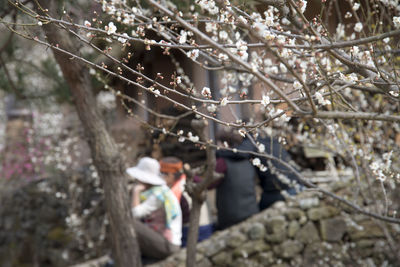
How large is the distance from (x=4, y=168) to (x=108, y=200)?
4402 mm

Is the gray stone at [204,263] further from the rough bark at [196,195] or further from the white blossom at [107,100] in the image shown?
the white blossom at [107,100]

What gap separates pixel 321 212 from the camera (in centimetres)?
399

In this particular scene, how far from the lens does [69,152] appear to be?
6.66 metres

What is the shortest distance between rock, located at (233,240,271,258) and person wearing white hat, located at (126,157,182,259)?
0.53 m

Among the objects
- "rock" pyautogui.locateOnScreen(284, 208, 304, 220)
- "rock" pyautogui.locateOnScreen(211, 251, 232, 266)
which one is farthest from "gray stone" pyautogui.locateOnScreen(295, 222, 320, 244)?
"rock" pyautogui.locateOnScreen(211, 251, 232, 266)

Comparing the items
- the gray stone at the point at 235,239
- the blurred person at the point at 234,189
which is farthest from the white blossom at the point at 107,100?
the gray stone at the point at 235,239

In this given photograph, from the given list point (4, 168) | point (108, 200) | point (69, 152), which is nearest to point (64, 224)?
point (69, 152)

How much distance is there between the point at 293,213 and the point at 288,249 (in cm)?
33

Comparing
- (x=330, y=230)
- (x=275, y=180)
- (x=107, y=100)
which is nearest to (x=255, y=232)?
(x=275, y=180)

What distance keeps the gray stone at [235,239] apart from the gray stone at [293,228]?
18.0 inches

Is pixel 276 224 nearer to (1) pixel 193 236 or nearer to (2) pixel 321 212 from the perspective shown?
(2) pixel 321 212

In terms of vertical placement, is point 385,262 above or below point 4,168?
below

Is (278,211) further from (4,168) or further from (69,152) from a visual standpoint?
(4,168)

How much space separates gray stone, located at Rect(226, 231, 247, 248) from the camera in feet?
12.3
